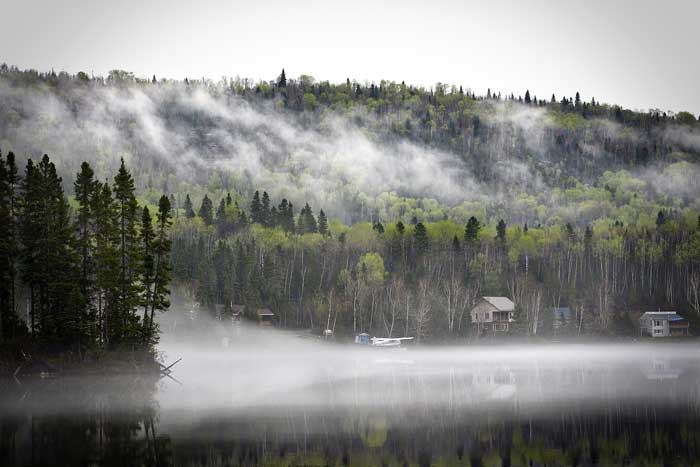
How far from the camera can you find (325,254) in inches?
5994

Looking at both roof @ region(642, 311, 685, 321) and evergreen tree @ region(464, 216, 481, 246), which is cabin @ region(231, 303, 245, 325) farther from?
roof @ region(642, 311, 685, 321)

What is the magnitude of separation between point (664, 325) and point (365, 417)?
102517mm

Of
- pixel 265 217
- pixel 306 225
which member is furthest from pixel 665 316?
pixel 265 217

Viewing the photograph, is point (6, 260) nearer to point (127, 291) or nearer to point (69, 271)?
point (69, 271)

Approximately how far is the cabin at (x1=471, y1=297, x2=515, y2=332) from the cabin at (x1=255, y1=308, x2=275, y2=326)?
3140 centimetres

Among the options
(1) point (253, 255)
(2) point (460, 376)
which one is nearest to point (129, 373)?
(2) point (460, 376)

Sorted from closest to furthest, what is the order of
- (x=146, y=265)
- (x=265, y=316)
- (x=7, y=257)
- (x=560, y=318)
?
(x=7, y=257)
(x=146, y=265)
(x=560, y=318)
(x=265, y=316)

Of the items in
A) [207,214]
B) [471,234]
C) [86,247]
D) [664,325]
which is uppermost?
[207,214]

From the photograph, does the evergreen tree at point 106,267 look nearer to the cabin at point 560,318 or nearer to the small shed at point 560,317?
the cabin at point 560,318

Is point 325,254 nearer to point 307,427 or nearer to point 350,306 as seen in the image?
point 350,306

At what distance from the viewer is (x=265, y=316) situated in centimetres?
13138

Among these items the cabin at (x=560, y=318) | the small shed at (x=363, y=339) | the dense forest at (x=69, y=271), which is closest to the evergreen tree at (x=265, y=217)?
the small shed at (x=363, y=339)

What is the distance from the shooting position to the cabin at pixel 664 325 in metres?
134

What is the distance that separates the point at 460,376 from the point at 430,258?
8113 centimetres
